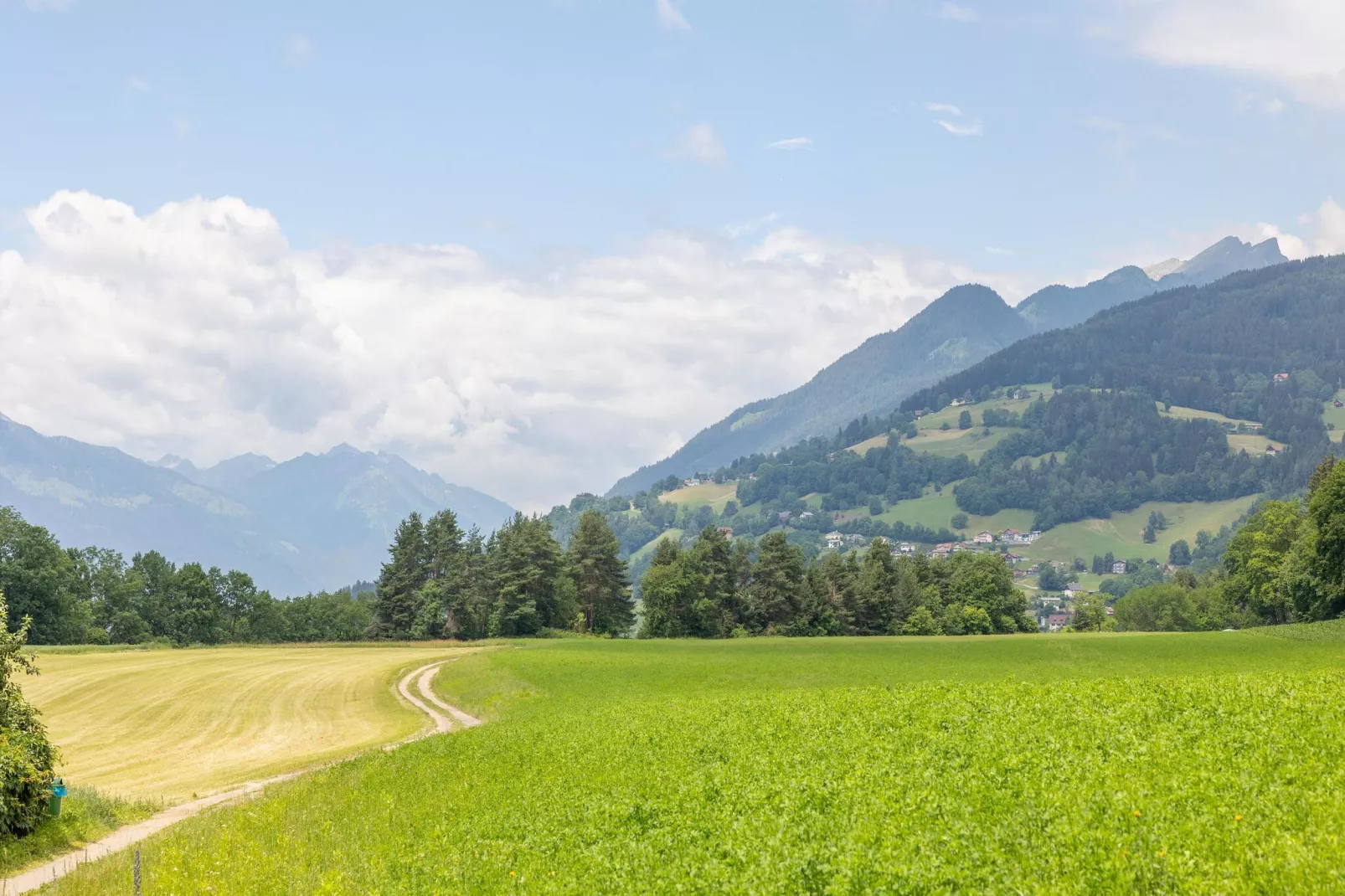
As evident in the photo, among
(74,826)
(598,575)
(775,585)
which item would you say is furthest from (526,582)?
(74,826)

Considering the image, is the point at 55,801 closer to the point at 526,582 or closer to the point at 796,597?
the point at 526,582

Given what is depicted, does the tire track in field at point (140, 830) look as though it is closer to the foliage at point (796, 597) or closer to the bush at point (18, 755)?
the bush at point (18, 755)

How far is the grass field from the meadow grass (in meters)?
3.72

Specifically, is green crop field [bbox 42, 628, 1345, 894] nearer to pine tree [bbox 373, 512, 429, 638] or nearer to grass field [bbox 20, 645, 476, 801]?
grass field [bbox 20, 645, 476, 801]

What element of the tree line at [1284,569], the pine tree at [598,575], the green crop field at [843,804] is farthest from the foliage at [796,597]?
the green crop field at [843,804]

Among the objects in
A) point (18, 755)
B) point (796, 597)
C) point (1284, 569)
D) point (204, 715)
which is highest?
point (18, 755)

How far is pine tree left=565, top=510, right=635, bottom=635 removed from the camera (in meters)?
138

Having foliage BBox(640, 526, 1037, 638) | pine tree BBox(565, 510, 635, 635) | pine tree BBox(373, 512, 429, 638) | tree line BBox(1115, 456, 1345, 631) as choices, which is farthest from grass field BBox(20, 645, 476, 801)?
tree line BBox(1115, 456, 1345, 631)

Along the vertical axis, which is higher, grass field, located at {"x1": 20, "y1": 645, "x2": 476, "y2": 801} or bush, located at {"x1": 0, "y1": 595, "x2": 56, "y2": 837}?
bush, located at {"x1": 0, "y1": 595, "x2": 56, "y2": 837}

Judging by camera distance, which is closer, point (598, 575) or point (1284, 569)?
point (1284, 569)

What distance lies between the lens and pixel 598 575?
139 metres

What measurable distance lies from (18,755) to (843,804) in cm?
2315

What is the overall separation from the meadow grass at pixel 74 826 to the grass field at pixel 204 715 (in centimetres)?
372

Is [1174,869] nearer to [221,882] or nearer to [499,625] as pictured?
[221,882]
